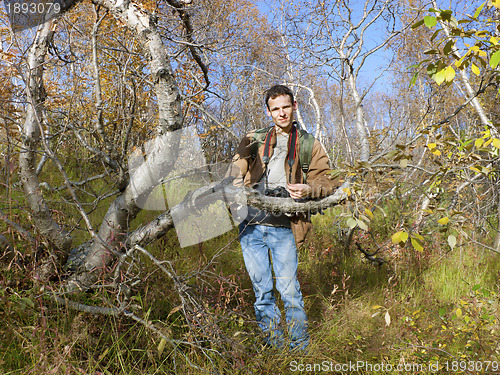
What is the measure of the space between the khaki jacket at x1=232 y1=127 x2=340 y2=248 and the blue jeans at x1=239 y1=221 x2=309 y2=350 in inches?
5.1

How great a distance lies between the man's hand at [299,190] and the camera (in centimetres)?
234

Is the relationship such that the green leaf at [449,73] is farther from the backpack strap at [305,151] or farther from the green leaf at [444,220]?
the backpack strap at [305,151]

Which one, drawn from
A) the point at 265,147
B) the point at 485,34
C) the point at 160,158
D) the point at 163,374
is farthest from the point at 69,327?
the point at 485,34

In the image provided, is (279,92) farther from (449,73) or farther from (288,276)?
(288,276)

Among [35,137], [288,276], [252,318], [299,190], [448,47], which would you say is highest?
[35,137]

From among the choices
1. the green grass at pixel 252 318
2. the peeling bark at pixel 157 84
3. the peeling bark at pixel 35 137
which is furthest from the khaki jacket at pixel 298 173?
the peeling bark at pixel 35 137

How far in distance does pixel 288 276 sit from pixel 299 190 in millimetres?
715

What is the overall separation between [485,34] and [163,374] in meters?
2.75

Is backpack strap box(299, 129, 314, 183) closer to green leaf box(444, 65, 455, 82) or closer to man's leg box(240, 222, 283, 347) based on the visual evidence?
man's leg box(240, 222, 283, 347)

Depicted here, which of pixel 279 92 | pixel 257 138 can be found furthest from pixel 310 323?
pixel 279 92

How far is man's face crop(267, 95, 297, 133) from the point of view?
247 centimetres

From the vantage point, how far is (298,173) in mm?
2596

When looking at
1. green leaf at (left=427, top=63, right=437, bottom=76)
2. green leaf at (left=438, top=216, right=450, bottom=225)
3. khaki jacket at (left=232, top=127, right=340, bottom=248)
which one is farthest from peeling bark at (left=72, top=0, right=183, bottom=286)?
green leaf at (left=438, top=216, right=450, bottom=225)

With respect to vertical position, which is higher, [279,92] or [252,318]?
[279,92]
